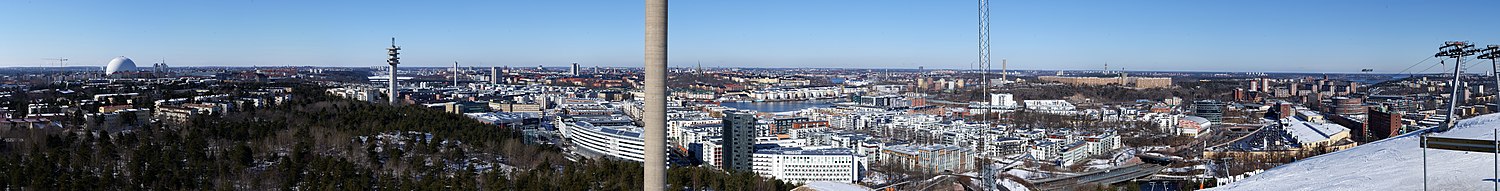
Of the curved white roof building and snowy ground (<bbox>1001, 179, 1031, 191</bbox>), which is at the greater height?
the curved white roof building

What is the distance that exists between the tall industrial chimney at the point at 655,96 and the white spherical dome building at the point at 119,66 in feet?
68.9

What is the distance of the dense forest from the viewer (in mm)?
7367

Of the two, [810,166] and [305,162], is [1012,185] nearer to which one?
[810,166]

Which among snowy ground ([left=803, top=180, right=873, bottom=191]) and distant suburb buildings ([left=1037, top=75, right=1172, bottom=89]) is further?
distant suburb buildings ([left=1037, top=75, right=1172, bottom=89])

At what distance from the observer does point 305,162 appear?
28.3 ft

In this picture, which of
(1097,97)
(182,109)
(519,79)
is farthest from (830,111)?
(519,79)

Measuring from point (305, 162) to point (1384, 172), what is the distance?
26.2 feet

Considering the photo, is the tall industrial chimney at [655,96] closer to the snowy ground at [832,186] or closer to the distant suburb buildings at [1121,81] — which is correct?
the snowy ground at [832,186]

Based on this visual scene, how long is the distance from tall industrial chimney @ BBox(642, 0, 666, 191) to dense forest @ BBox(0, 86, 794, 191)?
1.83 meters

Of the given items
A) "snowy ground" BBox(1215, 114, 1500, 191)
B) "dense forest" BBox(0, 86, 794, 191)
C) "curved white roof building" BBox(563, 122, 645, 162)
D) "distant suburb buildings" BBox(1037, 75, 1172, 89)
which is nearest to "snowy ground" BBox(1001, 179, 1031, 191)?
"snowy ground" BBox(1215, 114, 1500, 191)

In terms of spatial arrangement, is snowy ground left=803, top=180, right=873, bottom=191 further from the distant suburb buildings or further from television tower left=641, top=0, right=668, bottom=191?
the distant suburb buildings

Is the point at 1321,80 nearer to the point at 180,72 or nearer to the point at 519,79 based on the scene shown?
the point at 519,79

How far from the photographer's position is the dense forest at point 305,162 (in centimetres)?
737

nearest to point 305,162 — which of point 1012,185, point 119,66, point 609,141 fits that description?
point 609,141
